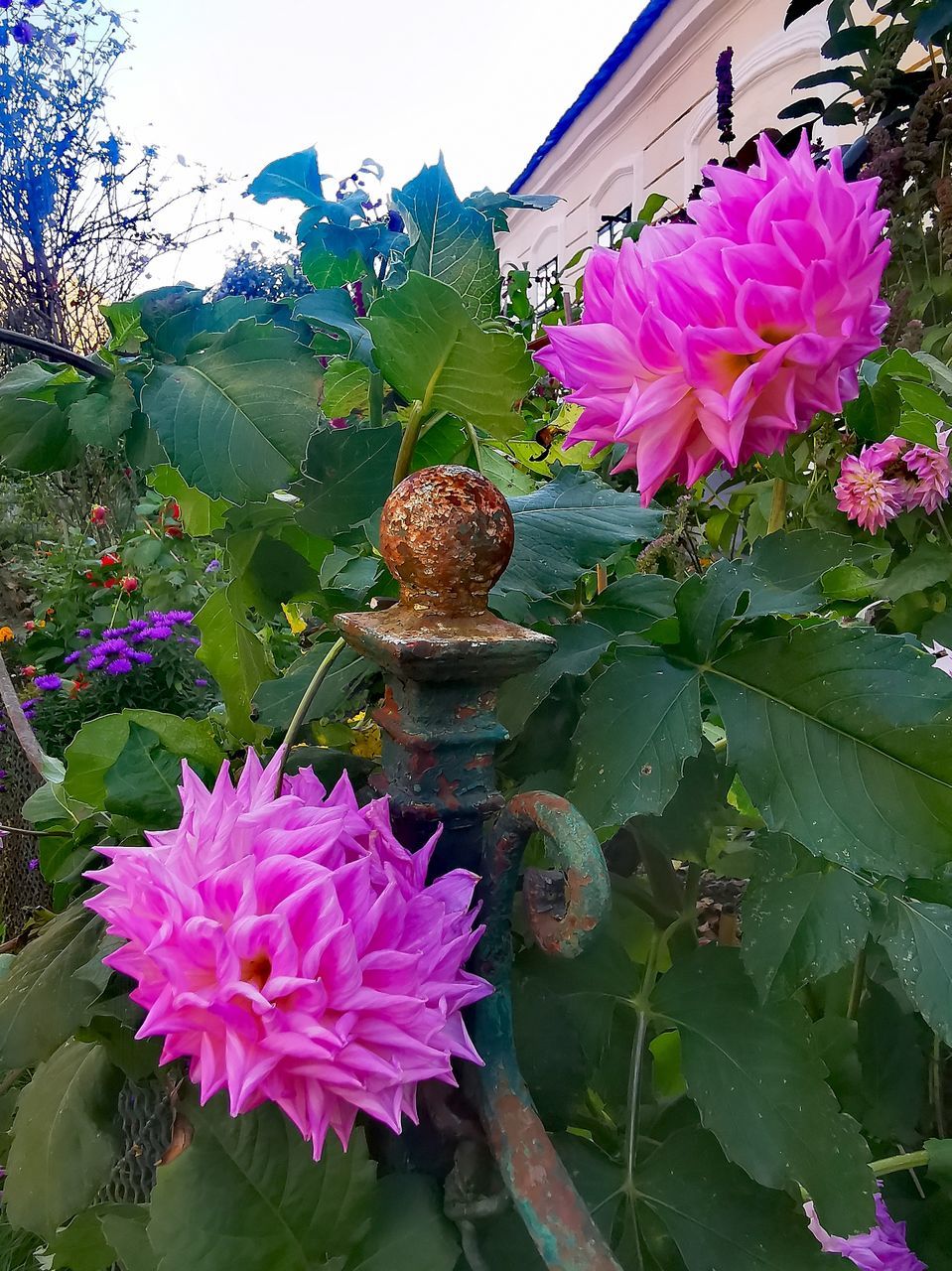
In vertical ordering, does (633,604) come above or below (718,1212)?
above

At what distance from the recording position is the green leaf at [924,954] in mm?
368

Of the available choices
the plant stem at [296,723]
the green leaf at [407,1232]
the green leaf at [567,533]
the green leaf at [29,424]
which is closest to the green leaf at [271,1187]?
the green leaf at [407,1232]

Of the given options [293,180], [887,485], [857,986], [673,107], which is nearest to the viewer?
[293,180]

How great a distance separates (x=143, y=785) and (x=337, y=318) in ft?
0.83

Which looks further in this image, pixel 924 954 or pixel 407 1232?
pixel 924 954

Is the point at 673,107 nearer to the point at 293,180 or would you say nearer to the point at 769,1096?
the point at 293,180

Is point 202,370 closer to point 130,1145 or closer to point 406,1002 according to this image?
point 406,1002

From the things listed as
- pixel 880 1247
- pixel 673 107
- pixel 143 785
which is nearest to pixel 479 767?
pixel 143 785

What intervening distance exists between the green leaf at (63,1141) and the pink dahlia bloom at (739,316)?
0.38 metres

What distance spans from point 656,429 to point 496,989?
24cm

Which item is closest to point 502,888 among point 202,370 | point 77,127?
point 202,370

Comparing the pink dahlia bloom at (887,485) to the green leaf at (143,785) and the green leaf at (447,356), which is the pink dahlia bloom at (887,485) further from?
the green leaf at (143,785)

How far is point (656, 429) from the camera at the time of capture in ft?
1.14

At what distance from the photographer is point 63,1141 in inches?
13.7
